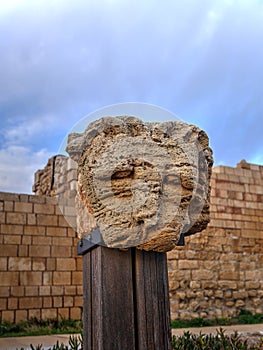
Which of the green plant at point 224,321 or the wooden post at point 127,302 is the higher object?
the wooden post at point 127,302

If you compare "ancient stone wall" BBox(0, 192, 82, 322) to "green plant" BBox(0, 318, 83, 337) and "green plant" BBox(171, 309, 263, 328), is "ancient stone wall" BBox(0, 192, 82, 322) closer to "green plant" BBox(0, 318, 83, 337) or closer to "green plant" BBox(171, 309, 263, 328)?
"green plant" BBox(0, 318, 83, 337)

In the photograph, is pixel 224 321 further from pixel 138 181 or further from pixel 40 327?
pixel 138 181

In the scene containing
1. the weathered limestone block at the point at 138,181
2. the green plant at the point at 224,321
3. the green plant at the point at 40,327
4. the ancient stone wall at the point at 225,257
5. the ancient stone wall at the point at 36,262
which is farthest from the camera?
the ancient stone wall at the point at 225,257

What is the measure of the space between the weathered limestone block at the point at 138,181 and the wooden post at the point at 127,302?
0.37 feet

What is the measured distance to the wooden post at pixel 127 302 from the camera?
81.9 inches

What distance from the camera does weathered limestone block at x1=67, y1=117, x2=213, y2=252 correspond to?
6.81ft

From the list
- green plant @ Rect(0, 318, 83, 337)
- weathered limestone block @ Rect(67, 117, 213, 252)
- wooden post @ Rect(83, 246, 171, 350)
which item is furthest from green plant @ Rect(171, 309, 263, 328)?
weathered limestone block @ Rect(67, 117, 213, 252)

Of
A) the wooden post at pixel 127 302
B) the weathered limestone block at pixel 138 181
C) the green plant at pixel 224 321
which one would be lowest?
the green plant at pixel 224 321

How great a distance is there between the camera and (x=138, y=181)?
6.85ft

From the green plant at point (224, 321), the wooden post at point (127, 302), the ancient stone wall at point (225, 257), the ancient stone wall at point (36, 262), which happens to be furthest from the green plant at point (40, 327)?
the wooden post at point (127, 302)

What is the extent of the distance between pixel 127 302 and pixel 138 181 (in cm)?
62

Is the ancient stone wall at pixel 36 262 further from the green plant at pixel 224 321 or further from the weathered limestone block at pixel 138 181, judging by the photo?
the weathered limestone block at pixel 138 181

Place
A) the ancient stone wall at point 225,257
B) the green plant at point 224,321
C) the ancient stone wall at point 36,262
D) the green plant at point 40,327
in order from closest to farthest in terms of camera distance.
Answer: the green plant at point 40,327
the ancient stone wall at point 36,262
the green plant at point 224,321
the ancient stone wall at point 225,257

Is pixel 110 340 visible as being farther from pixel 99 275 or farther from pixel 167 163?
pixel 167 163
